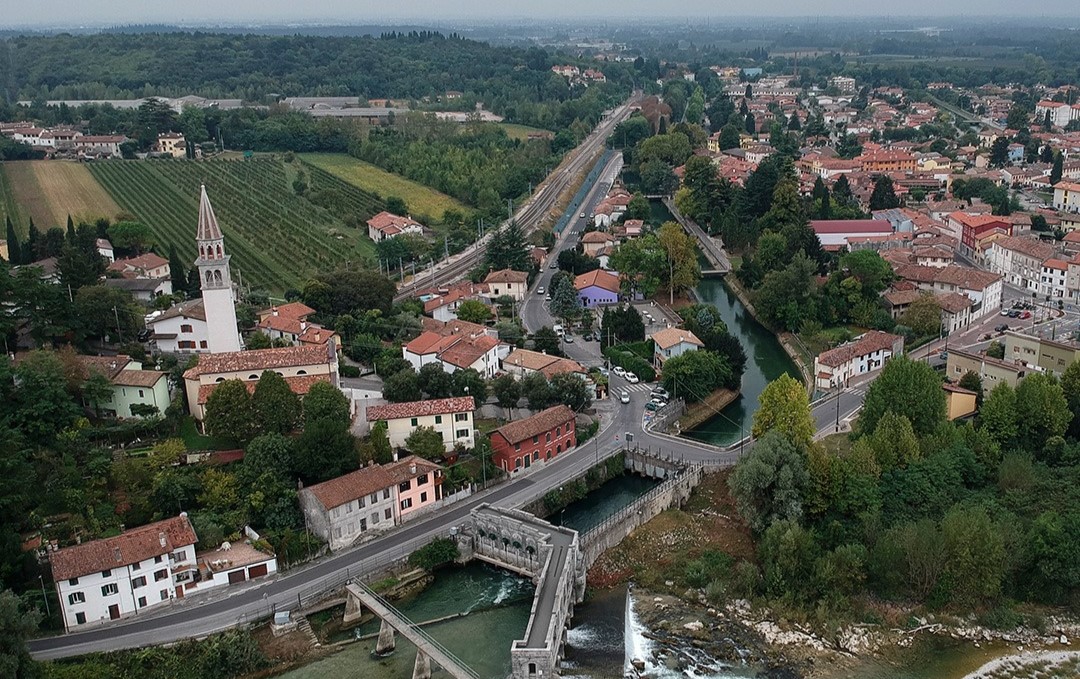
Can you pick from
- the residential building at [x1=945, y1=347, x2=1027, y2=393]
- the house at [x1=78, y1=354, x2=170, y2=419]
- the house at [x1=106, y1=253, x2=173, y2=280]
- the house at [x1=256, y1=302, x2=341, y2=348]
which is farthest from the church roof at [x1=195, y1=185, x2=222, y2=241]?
the residential building at [x1=945, y1=347, x2=1027, y2=393]

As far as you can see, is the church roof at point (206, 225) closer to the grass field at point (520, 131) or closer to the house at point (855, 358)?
the house at point (855, 358)

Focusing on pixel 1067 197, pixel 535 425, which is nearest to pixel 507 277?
pixel 535 425

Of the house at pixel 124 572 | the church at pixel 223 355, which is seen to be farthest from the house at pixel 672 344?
the house at pixel 124 572

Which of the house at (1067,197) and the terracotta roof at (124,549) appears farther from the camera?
the house at (1067,197)

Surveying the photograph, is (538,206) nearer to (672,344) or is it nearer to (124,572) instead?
(672,344)

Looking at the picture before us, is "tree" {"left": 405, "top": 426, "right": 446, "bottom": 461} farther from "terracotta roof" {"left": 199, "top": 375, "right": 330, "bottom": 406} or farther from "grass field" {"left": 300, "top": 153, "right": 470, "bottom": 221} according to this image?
"grass field" {"left": 300, "top": 153, "right": 470, "bottom": 221}
